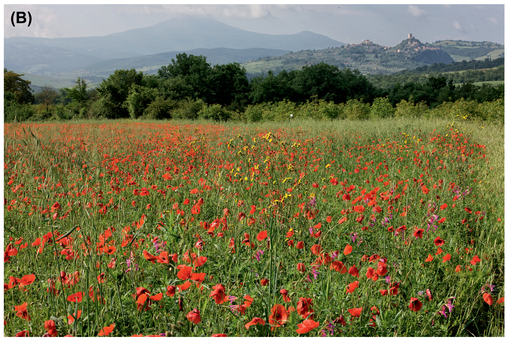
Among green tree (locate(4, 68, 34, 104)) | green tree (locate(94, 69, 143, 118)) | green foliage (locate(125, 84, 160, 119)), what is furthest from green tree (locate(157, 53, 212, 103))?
green tree (locate(4, 68, 34, 104))

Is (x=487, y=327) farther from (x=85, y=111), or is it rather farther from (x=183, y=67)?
(x=183, y=67)

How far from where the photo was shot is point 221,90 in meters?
53.9

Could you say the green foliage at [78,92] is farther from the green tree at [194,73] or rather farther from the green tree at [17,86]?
the green tree at [194,73]

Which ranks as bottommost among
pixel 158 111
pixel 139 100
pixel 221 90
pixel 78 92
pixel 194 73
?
pixel 158 111

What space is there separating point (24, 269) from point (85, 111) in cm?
3374

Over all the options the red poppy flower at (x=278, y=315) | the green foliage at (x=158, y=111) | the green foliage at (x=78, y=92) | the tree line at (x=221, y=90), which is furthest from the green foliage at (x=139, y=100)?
the red poppy flower at (x=278, y=315)

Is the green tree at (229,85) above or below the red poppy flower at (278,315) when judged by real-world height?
above

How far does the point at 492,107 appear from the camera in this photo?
15.1 metres

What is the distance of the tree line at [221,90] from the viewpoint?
31.2 m

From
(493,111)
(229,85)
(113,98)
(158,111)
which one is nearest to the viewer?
(493,111)

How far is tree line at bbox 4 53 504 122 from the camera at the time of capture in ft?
103

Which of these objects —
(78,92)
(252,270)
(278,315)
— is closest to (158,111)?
(78,92)

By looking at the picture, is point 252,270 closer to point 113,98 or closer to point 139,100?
point 139,100

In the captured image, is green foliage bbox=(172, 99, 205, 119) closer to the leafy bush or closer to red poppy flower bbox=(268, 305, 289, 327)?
the leafy bush
